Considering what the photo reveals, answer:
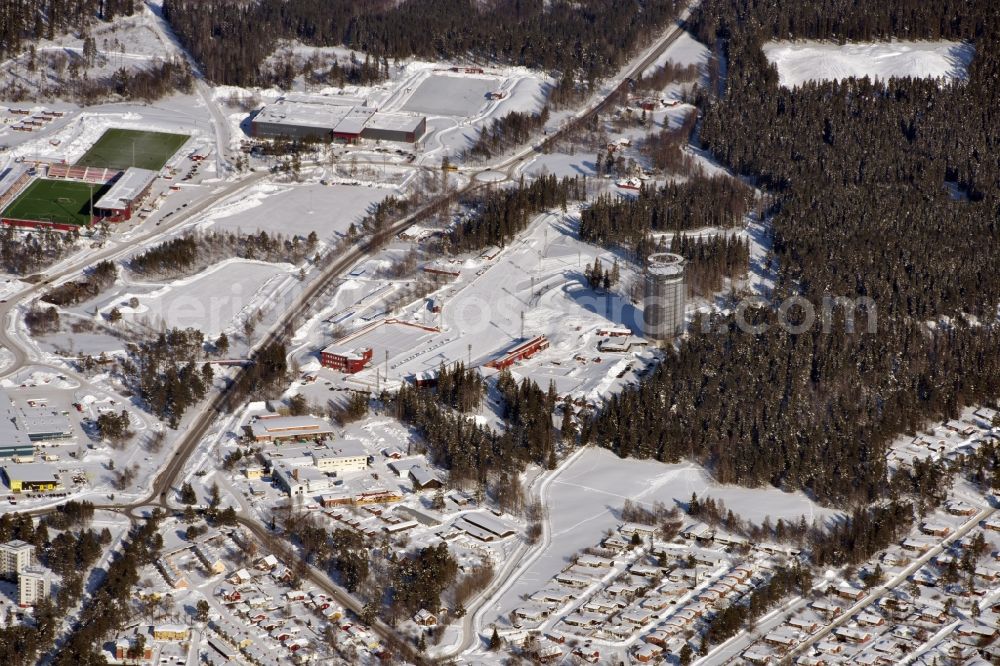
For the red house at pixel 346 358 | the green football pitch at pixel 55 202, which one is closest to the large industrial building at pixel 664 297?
the red house at pixel 346 358

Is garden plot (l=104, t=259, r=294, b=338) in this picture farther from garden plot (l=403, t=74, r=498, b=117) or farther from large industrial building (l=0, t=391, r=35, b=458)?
garden plot (l=403, t=74, r=498, b=117)

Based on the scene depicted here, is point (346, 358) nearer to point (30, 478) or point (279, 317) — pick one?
point (279, 317)

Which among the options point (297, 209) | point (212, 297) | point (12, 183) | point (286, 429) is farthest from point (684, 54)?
point (286, 429)

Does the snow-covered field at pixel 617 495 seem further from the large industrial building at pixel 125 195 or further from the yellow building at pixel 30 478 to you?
the large industrial building at pixel 125 195

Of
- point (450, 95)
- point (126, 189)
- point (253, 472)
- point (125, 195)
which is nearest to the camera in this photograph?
point (253, 472)

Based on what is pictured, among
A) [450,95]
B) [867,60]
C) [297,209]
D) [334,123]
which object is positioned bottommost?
[297,209]

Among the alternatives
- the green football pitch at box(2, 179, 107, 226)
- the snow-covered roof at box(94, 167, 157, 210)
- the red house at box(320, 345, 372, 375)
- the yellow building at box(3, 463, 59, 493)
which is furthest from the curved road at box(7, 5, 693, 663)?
the green football pitch at box(2, 179, 107, 226)

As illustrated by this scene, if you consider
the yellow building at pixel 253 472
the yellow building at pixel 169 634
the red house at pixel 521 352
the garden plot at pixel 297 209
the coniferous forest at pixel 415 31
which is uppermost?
the coniferous forest at pixel 415 31

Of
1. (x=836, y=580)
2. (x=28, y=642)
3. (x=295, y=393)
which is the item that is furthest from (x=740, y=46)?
(x=28, y=642)
